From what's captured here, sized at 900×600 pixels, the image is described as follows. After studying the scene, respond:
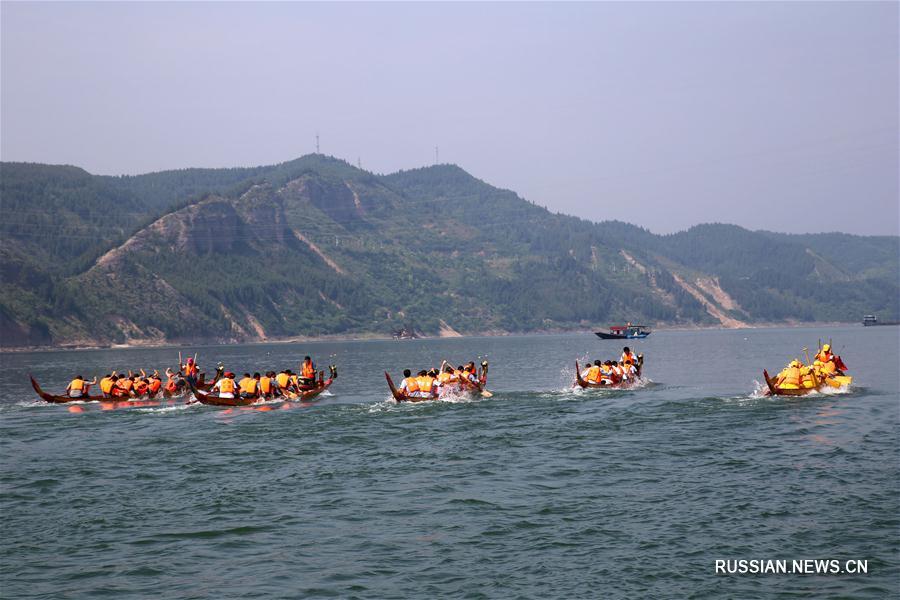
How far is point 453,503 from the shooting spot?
24.0 meters

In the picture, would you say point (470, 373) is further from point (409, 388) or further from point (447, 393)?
point (409, 388)

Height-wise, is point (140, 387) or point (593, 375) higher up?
point (593, 375)

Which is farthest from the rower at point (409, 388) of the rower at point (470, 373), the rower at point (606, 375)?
the rower at point (606, 375)

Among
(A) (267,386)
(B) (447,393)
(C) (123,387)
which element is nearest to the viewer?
(B) (447,393)

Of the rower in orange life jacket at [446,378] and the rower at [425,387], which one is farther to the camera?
the rower in orange life jacket at [446,378]

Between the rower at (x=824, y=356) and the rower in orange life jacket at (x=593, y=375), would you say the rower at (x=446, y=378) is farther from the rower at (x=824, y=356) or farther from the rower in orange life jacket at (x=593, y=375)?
the rower at (x=824, y=356)

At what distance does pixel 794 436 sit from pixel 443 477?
551 inches

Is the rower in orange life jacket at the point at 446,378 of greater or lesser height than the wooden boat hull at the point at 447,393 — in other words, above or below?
above

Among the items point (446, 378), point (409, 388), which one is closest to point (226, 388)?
point (409, 388)

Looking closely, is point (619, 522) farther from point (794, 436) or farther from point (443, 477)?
point (794, 436)

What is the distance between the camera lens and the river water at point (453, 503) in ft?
59.6

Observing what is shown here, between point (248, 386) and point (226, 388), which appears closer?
point (226, 388)

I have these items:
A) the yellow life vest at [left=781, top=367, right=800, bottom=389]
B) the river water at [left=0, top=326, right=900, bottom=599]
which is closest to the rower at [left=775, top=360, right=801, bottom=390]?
the yellow life vest at [left=781, top=367, right=800, bottom=389]

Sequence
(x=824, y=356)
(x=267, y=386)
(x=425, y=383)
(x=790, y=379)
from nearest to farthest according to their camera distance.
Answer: (x=790, y=379), (x=425, y=383), (x=267, y=386), (x=824, y=356)
